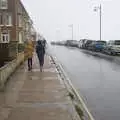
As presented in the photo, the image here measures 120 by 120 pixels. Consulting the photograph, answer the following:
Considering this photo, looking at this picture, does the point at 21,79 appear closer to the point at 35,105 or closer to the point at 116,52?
the point at 35,105

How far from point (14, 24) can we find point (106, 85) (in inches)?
2633

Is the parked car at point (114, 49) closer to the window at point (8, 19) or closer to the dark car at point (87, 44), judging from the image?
the dark car at point (87, 44)

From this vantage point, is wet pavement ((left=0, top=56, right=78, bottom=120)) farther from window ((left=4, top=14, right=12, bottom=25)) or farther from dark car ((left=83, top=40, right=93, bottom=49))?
window ((left=4, top=14, right=12, bottom=25))

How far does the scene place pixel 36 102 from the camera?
11750mm

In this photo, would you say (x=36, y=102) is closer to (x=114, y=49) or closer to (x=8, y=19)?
(x=114, y=49)

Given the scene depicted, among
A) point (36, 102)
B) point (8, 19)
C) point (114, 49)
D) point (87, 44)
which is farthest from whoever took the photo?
point (8, 19)

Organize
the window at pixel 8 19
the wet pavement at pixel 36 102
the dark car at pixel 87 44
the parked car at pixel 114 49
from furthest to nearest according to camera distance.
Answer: the window at pixel 8 19
the dark car at pixel 87 44
the parked car at pixel 114 49
the wet pavement at pixel 36 102

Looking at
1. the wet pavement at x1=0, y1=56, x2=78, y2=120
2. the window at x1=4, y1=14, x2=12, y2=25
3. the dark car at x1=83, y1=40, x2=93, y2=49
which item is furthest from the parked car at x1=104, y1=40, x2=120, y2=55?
the window at x1=4, y1=14, x2=12, y2=25

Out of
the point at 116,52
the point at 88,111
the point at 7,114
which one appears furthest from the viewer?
the point at 116,52

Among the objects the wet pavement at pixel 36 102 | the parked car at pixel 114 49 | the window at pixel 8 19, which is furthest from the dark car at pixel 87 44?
the wet pavement at pixel 36 102

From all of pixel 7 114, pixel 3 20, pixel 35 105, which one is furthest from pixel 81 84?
pixel 3 20

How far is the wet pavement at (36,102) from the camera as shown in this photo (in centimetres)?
981

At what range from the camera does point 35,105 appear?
11266mm

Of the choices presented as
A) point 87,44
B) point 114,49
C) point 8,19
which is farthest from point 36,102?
point 8,19
